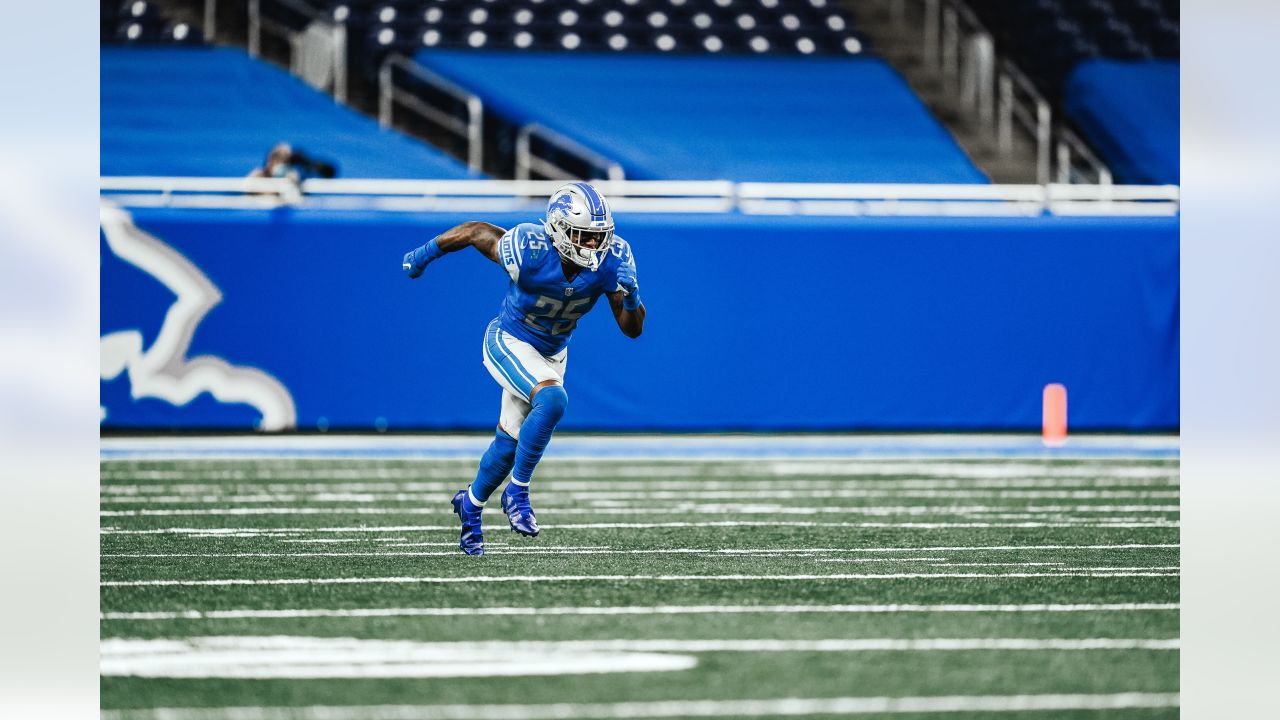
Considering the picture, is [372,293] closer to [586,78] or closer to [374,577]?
[586,78]

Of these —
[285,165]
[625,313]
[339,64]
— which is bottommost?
[625,313]

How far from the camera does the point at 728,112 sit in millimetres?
16734

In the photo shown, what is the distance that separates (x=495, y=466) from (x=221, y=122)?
33.7 feet

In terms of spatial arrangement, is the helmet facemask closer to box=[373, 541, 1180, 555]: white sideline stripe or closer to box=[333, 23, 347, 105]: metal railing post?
box=[373, 541, 1180, 555]: white sideline stripe

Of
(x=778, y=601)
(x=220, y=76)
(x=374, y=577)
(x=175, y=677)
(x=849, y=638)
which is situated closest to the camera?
(x=175, y=677)

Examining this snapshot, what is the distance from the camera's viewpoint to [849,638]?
4.51 m

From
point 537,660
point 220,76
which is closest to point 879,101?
point 220,76

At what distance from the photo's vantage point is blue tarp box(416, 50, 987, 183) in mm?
15891

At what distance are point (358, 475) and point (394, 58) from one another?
25.2ft

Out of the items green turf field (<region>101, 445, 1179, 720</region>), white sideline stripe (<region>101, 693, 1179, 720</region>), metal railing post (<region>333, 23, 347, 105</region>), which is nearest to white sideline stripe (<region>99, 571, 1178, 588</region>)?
green turf field (<region>101, 445, 1179, 720</region>)

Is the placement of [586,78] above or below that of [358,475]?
above

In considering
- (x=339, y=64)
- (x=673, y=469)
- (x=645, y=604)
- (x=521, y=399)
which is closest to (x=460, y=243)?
(x=521, y=399)

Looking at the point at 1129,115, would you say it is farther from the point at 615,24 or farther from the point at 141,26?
the point at 141,26

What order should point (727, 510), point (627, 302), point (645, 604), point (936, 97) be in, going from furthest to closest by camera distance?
A: point (936, 97) < point (727, 510) < point (627, 302) < point (645, 604)
